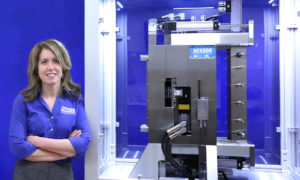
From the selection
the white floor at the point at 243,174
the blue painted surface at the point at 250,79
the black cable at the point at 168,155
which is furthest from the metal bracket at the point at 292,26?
the black cable at the point at 168,155

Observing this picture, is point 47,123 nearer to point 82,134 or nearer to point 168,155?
point 82,134

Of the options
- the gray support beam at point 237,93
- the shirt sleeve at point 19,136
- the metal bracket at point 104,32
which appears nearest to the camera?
the shirt sleeve at point 19,136

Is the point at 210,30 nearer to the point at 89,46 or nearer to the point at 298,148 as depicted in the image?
the point at 89,46

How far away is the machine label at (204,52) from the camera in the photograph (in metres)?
1.59

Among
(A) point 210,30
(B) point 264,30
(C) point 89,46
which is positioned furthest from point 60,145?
(B) point 264,30

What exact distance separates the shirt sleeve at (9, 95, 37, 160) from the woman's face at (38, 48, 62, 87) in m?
0.20

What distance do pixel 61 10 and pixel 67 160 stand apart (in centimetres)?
117

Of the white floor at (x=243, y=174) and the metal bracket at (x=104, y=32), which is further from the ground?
the metal bracket at (x=104, y=32)

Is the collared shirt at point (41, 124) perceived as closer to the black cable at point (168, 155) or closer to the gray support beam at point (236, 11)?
the black cable at point (168, 155)

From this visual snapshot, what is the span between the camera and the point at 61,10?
1.90m

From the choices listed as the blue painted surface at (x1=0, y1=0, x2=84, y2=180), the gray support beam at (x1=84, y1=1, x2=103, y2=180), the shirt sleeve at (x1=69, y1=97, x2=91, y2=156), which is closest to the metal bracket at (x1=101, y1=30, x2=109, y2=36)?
the blue painted surface at (x1=0, y1=0, x2=84, y2=180)

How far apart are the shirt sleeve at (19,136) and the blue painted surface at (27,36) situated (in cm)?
57

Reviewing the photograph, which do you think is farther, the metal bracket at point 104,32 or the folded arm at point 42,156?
the metal bracket at point 104,32

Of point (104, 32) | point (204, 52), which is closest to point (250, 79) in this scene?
point (204, 52)
